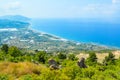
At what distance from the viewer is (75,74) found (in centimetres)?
3228

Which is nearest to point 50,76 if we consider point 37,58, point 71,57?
point 37,58

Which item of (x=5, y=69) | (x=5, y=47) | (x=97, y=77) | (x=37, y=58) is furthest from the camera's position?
(x=5, y=47)

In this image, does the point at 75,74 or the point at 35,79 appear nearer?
the point at 35,79

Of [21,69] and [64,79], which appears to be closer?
[64,79]

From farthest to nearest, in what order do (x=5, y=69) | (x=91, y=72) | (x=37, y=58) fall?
1. (x=37, y=58)
2. (x=91, y=72)
3. (x=5, y=69)

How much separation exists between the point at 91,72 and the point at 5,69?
43.0 feet

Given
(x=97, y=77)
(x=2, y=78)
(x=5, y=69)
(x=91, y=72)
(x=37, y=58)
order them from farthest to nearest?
1. (x=37, y=58)
2. (x=91, y=72)
3. (x=97, y=77)
4. (x=5, y=69)
5. (x=2, y=78)

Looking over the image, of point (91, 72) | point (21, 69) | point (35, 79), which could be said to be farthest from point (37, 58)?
point (35, 79)

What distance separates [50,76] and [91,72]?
12423 mm

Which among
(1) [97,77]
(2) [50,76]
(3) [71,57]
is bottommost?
(3) [71,57]

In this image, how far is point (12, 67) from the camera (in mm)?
29000

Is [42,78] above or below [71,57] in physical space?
above

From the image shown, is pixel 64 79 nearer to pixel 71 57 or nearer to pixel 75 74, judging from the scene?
pixel 75 74

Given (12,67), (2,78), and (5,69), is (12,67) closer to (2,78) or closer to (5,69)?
(5,69)
